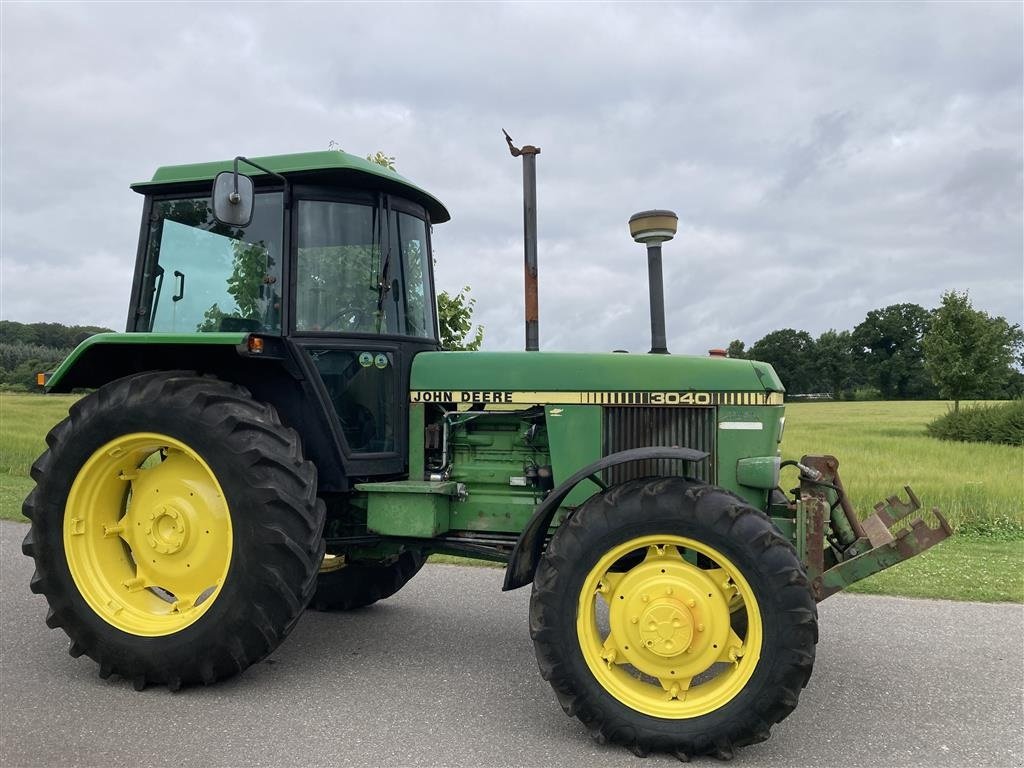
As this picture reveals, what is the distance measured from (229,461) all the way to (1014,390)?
109ft

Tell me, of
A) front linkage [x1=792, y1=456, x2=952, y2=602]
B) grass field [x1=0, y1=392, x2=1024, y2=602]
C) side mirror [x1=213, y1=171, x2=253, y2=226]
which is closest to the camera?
front linkage [x1=792, y1=456, x2=952, y2=602]

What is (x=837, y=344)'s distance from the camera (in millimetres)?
54406

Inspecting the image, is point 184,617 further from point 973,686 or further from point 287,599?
point 973,686

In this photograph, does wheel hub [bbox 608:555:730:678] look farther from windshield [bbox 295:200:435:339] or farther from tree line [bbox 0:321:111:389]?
tree line [bbox 0:321:111:389]

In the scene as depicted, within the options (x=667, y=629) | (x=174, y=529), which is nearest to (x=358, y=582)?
(x=174, y=529)

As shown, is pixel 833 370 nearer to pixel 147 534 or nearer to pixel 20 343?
pixel 20 343

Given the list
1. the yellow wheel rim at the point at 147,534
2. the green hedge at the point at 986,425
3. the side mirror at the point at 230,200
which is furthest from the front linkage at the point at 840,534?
the green hedge at the point at 986,425

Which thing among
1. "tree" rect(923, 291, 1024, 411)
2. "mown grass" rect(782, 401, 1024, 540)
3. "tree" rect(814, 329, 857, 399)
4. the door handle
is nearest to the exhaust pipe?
the door handle

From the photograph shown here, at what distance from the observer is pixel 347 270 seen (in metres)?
3.91

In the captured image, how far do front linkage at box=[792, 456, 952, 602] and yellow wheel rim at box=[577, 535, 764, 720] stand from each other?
1.49 ft

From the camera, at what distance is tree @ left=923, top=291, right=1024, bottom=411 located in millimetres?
22500

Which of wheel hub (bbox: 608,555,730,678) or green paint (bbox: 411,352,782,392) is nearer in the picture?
wheel hub (bbox: 608,555,730,678)

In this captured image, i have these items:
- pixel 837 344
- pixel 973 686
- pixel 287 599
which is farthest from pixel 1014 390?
pixel 287 599

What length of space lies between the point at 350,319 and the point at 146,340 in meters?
0.98
